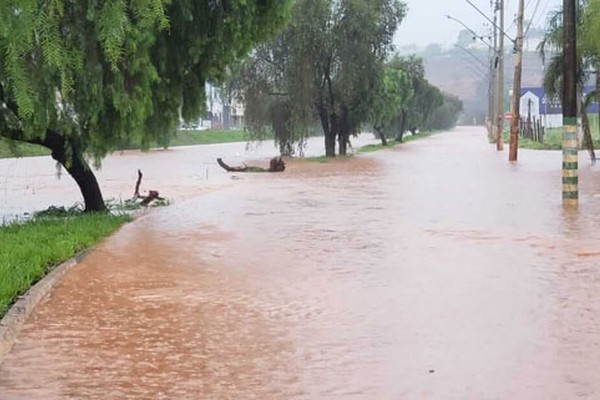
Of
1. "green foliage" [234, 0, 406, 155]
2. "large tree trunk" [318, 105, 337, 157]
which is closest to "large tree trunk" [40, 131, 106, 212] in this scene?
"green foliage" [234, 0, 406, 155]

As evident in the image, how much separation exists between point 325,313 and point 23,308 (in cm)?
277

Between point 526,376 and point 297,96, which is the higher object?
point 297,96

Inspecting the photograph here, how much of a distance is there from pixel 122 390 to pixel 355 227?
9.70 metres

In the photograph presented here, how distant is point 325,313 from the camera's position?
338 inches

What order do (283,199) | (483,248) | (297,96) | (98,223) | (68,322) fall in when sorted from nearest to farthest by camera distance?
(68,322) < (483,248) < (98,223) < (283,199) < (297,96)

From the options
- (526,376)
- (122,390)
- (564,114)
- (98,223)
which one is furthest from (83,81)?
(564,114)

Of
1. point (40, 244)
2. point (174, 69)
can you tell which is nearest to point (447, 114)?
point (174, 69)

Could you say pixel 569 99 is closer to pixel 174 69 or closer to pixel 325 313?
pixel 174 69

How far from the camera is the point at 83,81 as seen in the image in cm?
1321

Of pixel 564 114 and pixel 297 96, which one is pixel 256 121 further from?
pixel 564 114

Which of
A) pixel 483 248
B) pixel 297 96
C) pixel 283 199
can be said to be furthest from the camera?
pixel 297 96

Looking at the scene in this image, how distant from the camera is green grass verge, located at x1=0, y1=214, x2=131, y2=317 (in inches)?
370

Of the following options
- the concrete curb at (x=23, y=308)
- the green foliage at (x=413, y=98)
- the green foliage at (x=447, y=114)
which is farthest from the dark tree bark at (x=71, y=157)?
the green foliage at (x=447, y=114)

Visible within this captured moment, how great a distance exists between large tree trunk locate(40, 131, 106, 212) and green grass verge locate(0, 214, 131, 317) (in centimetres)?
97
